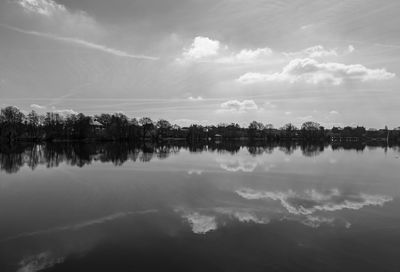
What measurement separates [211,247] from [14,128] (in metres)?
103

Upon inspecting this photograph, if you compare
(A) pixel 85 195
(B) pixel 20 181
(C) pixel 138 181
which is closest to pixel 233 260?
(A) pixel 85 195

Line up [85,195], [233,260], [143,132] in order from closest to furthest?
[233,260], [85,195], [143,132]

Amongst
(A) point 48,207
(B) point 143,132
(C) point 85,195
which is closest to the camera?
(A) point 48,207

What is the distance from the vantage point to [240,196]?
1773 cm

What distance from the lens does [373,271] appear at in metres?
8.17

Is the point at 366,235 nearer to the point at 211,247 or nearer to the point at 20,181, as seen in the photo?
the point at 211,247

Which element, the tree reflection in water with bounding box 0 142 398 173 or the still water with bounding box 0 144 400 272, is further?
the tree reflection in water with bounding box 0 142 398 173

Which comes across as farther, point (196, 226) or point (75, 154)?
point (75, 154)

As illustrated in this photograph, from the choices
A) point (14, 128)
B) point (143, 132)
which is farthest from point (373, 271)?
point (143, 132)

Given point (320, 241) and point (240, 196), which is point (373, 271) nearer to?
point (320, 241)

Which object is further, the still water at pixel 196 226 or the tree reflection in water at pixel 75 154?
the tree reflection in water at pixel 75 154

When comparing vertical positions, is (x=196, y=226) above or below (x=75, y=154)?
below

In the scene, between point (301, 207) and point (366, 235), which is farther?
point (301, 207)

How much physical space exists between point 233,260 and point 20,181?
64.1 ft
